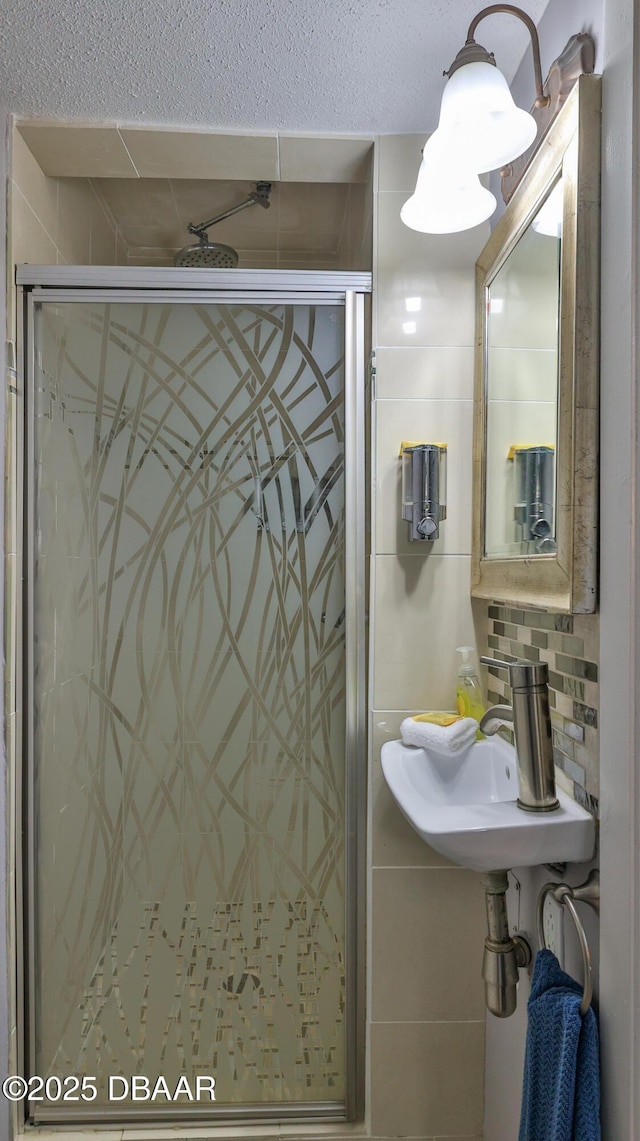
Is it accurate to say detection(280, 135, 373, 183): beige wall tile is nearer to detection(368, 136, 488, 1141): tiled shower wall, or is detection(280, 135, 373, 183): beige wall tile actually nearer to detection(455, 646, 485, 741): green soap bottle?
detection(368, 136, 488, 1141): tiled shower wall

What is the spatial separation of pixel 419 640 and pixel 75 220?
4.74 feet

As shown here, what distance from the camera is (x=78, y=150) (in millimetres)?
1651

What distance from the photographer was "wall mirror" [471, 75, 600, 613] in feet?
3.38

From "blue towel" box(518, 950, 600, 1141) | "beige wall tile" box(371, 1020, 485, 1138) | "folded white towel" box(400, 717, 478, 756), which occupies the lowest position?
"beige wall tile" box(371, 1020, 485, 1138)

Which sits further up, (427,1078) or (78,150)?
(78,150)

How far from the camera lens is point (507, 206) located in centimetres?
140

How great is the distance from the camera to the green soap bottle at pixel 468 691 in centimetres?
157

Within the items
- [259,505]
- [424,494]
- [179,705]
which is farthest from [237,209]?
[179,705]

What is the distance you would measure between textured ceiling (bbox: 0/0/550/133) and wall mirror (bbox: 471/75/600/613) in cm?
34

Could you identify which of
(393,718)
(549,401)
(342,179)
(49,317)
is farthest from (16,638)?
(342,179)

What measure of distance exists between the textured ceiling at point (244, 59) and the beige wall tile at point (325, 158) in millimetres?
31

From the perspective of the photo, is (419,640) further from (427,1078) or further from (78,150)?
(78,150)

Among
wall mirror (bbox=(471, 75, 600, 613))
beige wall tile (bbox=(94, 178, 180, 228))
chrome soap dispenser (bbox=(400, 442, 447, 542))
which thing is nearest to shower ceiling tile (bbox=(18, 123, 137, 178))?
beige wall tile (bbox=(94, 178, 180, 228))

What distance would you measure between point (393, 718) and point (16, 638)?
2.81ft
